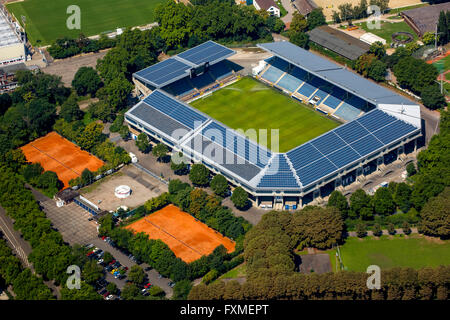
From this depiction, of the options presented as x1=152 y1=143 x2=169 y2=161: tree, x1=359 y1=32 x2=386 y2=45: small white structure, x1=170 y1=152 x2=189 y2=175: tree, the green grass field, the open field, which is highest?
x1=359 y1=32 x2=386 y2=45: small white structure

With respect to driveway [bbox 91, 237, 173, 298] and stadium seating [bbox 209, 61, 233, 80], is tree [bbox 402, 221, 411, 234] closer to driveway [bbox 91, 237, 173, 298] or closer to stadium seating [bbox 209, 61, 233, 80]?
driveway [bbox 91, 237, 173, 298]

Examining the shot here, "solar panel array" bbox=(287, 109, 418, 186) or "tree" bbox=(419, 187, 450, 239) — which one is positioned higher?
"solar panel array" bbox=(287, 109, 418, 186)

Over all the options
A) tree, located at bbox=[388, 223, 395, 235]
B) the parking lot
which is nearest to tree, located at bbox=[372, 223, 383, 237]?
tree, located at bbox=[388, 223, 395, 235]

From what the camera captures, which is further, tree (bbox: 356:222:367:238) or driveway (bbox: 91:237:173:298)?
tree (bbox: 356:222:367:238)

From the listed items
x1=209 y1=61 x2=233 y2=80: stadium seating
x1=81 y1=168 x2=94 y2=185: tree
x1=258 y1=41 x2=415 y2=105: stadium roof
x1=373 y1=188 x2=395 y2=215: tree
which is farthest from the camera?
x1=209 y1=61 x2=233 y2=80: stadium seating

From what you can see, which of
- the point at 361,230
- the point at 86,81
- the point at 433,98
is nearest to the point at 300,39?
the point at 433,98

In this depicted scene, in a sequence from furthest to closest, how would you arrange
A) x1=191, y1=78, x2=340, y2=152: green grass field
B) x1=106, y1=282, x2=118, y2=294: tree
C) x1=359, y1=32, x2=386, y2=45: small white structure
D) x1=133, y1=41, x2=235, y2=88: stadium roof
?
x1=359, y1=32, x2=386, y2=45: small white structure < x1=133, y1=41, x2=235, y2=88: stadium roof < x1=191, y1=78, x2=340, y2=152: green grass field < x1=106, y1=282, x2=118, y2=294: tree

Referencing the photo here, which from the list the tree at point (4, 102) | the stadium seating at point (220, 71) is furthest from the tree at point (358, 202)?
the tree at point (4, 102)
